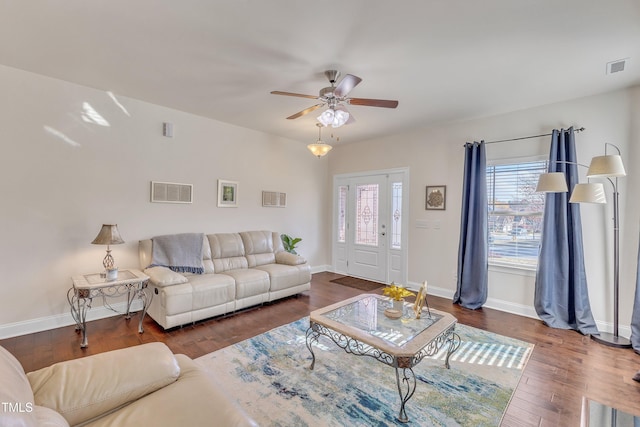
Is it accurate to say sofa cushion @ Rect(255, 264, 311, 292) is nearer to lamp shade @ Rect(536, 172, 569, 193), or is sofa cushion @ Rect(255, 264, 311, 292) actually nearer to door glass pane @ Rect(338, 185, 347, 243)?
door glass pane @ Rect(338, 185, 347, 243)

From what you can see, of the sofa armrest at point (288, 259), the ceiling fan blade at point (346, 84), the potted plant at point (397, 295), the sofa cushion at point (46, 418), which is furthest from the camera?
the sofa armrest at point (288, 259)

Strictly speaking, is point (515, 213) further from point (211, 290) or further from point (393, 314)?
point (211, 290)

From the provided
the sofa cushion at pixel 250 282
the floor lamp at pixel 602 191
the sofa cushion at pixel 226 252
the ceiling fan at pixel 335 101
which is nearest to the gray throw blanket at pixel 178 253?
the sofa cushion at pixel 226 252

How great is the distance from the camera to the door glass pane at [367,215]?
18.5 feet

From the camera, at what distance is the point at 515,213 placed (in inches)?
158

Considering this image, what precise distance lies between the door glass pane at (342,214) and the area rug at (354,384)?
3.29 meters

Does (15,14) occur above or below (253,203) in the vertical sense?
above

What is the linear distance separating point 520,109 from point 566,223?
1604mm

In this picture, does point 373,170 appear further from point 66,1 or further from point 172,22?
point 66,1

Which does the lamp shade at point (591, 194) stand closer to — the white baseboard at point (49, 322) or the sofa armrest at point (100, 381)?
the sofa armrest at point (100, 381)

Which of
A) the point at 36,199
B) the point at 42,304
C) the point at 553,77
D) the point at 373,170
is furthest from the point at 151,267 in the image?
the point at 553,77

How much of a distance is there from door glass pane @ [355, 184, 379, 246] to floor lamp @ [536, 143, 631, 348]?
2.81 metres

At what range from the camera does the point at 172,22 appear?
2.22 meters

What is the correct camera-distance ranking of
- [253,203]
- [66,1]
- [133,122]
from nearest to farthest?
[66,1] → [133,122] → [253,203]
